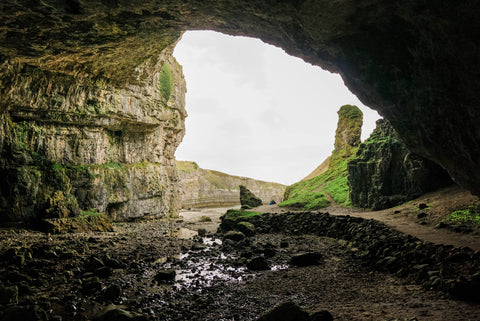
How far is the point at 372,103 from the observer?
6172 millimetres

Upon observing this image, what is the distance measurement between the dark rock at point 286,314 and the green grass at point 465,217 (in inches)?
242

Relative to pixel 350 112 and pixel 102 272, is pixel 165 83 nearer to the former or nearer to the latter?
pixel 350 112

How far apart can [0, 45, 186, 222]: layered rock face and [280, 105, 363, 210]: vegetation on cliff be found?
43.1ft

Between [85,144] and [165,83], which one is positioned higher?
[165,83]

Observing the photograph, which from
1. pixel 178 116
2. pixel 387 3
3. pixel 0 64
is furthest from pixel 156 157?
pixel 387 3

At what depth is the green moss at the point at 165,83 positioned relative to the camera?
80.2 feet

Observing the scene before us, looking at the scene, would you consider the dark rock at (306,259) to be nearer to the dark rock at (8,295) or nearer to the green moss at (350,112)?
the dark rock at (8,295)

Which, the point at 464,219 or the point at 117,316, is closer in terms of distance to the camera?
the point at 117,316

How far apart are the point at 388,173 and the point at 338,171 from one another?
39.6ft

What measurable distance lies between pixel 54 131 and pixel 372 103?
1926 centimetres

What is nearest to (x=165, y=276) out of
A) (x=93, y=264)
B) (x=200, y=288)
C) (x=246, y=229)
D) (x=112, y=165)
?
(x=200, y=288)

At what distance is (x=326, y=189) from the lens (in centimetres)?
2317

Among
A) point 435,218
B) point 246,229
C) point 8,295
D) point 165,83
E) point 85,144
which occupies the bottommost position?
point 246,229

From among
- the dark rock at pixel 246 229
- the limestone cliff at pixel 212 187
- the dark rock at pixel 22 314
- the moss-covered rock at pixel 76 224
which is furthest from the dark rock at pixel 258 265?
the limestone cliff at pixel 212 187
